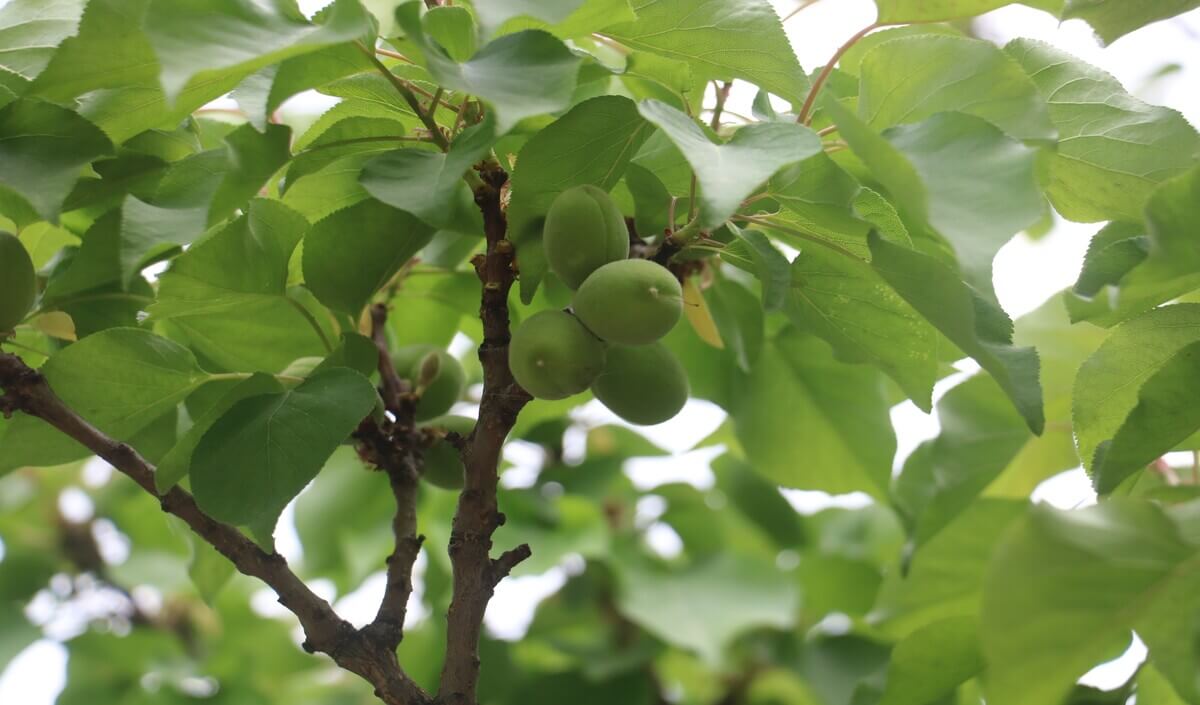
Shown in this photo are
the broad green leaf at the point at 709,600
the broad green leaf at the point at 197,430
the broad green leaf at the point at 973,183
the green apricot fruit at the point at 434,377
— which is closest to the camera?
the broad green leaf at the point at 973,183

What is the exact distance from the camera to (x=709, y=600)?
167 centimetres

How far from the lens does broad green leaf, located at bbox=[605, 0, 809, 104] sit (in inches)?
30.9

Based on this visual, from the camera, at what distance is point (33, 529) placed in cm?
224

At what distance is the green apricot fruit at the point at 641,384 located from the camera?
34.2 inches

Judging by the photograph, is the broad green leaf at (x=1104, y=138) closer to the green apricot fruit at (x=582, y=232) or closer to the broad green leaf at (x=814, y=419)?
the green apricot fruit at (x=582, y=232)

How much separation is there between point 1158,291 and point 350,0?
0.54 metres

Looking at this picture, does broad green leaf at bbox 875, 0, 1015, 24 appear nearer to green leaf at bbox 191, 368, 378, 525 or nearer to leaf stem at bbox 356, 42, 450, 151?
leaf stem at bbox 356, 42, 450, 151

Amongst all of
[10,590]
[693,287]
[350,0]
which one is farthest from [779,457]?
[10,590]

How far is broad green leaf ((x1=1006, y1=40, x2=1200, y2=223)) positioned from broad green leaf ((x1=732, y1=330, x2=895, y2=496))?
435mm

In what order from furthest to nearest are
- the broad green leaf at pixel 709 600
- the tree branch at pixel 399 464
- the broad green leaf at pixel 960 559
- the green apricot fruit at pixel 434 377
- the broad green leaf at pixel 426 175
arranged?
the broad green leaf at pixel 709 600 → the broad green leaf at pixel 960 559 → the green apricot fruit at pixel 434 377 → the tree branch at pixel 399 464 → the broad green leaf at pixel 426 175

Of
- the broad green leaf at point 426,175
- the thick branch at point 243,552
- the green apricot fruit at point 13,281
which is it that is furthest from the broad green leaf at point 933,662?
the green apricot fruit at point 13,281

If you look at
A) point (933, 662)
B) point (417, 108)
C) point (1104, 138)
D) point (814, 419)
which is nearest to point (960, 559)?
point (814, 419)

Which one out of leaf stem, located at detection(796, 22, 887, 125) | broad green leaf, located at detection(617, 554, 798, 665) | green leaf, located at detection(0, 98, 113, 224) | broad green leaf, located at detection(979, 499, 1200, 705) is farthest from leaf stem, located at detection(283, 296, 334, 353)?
broad green leaf, located at detection(617, 554, 798, 665)

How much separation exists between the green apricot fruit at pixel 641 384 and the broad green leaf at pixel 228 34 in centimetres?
32
